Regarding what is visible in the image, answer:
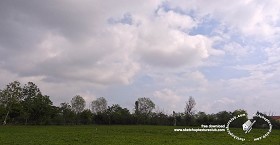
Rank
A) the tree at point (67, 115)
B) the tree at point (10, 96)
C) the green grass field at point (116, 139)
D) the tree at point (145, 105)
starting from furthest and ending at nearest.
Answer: the tree at point (145, 105) → the tree at point (67, 115) → the tree at point (10, 96) → the green grass field at point (116, 139)

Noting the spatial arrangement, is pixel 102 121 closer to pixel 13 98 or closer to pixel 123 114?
pixel 123 114

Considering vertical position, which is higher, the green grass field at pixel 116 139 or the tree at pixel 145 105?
the tree at pixel 145 105

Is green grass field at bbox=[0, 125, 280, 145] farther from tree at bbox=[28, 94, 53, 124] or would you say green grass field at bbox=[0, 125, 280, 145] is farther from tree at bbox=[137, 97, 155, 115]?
tree at bbox=[137, 97, 155, 115]

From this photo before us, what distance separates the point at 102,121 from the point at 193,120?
32.4 meters

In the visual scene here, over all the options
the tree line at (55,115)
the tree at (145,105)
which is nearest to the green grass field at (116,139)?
the tree line at (55,115)

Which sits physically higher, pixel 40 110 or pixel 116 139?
pixel 40 110

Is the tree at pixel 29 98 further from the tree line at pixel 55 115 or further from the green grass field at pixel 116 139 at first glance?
the green grass field at pixel 116 139

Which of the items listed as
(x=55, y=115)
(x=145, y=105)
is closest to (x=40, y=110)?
(x=55, y=115)

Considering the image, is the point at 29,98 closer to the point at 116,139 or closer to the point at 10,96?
the point at 10,96

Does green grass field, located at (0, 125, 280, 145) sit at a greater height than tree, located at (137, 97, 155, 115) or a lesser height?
lesser

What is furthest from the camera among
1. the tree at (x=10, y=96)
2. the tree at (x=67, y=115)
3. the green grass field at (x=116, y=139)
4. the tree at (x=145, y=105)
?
the tree at (x=145, y=105)

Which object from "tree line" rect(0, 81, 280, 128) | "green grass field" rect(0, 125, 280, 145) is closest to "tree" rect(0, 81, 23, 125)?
"tree line" rect(0, 81, 280, 128)

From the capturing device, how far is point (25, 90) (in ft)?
379

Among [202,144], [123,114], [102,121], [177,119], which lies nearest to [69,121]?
[102,121]
